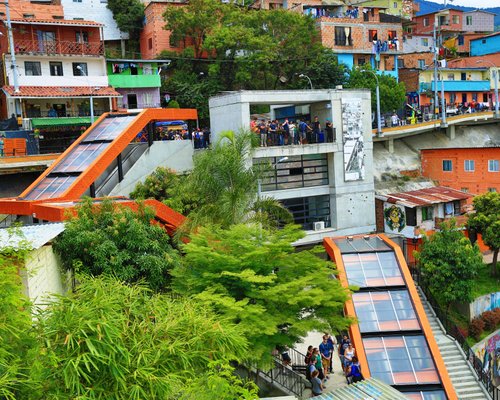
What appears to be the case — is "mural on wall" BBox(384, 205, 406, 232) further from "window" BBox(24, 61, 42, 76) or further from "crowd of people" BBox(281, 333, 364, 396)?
"window" BBox(24, 61, 42, 76)

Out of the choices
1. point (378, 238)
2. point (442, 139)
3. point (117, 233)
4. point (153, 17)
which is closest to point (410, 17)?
point (442, 139)

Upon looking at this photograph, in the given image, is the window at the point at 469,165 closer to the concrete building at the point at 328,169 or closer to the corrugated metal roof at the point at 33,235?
the concrete building at the point at 328,169

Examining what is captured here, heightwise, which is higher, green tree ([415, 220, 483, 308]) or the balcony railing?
the balcony railing

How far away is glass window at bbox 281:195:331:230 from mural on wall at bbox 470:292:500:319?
8.74 meters

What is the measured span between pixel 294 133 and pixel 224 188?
9.46 metres

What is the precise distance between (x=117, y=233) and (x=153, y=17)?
35.4 metres

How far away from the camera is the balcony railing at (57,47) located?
146 ft

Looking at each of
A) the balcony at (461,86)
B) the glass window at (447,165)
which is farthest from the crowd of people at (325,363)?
the balcony at (461,86)

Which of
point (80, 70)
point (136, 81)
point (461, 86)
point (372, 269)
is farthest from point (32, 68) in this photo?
point (461, 86)

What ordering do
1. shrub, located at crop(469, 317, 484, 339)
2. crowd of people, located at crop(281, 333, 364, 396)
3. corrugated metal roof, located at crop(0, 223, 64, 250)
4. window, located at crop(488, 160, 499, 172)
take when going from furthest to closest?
1. window, located at crop(488, 160, 499, 172)
2. shrub, located at crop(469, 317, 484, 339)
3. crowd of people, located at crop(281, 333, 364, 396)
4. corrugated metal roof, located at crop(0, 223, 64, 250)

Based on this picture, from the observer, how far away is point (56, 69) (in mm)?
45781

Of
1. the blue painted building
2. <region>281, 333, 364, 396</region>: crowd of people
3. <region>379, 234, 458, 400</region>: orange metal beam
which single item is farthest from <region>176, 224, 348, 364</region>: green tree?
the blue painted building

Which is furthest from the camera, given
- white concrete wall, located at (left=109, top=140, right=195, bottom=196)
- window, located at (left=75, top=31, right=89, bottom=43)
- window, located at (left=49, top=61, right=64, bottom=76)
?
window, located at (left=75, top=31, right=89, bottom=43)

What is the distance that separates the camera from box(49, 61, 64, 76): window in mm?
45562
